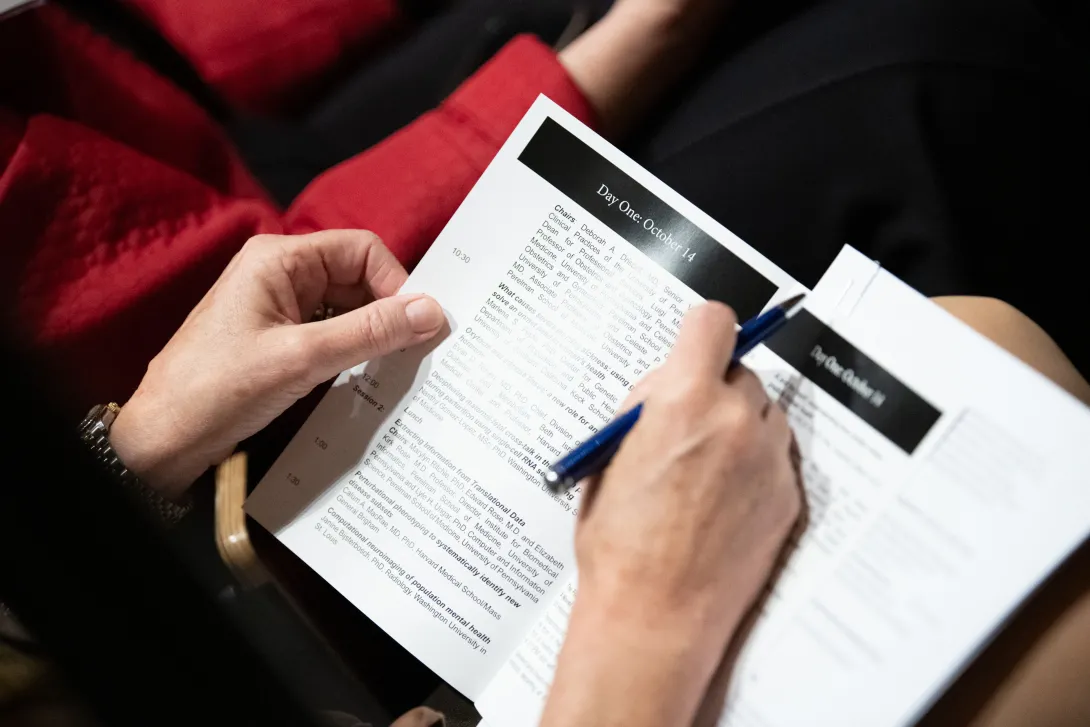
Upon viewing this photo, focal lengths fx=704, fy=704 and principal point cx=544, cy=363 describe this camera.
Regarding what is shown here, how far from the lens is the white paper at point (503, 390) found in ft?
1.72

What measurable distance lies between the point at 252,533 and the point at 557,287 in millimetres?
322

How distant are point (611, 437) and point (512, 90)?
0.34 m

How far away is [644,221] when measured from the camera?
20.7 inches

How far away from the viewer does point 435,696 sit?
24.5 inches

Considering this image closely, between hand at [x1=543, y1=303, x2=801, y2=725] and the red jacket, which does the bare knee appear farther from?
the red jacket

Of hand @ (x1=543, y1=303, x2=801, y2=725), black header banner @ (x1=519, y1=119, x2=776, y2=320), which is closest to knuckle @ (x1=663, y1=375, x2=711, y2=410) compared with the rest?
hand @ (x1=543, y1=303, x2=801, y2=725)

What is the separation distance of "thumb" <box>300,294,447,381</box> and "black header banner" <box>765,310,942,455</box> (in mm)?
254

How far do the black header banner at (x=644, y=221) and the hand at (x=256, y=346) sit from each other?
0.14 m

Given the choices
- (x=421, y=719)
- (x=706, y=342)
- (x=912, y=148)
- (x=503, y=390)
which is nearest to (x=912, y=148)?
(x=912, y=148)

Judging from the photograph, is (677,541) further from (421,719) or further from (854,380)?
(421,719)

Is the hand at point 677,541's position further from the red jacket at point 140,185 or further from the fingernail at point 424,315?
the red jacket at point 140,185

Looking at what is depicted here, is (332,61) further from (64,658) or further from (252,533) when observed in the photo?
(64,658)

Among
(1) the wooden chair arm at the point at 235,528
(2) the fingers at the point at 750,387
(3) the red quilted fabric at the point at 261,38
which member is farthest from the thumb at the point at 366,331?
(3) the red quilted fabric at the point at 261,38

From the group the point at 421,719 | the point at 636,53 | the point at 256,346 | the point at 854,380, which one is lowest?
the point at 421,719
